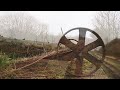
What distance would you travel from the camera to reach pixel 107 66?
22.5ft

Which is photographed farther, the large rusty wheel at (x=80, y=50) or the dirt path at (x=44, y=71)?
the large rusty wheel at (x=80, y=50)

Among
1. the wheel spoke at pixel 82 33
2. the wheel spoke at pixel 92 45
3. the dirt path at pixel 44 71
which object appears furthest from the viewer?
the wheel spoke at pixel 92 45

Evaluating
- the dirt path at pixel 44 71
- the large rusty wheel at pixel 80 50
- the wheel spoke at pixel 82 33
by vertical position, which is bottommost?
the dirt path at pixel 44 71

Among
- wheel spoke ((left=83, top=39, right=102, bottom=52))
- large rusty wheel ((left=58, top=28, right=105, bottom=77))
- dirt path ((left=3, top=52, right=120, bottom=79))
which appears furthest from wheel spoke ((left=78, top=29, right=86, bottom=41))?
dirt path ((left=3, top=52, right=120, bottom=79))

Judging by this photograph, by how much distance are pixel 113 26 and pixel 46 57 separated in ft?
29.9

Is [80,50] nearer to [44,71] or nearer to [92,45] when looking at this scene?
[92,45]

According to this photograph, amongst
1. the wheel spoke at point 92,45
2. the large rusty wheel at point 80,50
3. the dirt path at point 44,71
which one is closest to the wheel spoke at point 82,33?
the large rusty wheel at point 80,50

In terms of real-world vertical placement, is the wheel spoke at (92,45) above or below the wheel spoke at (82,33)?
below

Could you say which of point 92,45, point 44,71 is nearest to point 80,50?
point 92,45

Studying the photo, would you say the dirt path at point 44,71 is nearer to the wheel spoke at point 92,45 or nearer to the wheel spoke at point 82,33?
the wheel spoke at point 92,45

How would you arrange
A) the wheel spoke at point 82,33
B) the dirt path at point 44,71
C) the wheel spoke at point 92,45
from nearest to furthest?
the dirt path at point 44,71 → the wheel spoke at point 82,33 → the wheel spoke at point 92,45

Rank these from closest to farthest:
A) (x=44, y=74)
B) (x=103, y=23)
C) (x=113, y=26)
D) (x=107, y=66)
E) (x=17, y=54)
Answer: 1. (x=44, y=74)
2. (x=107, y=66)
3. (x=17, y=54)
4. (x=113, y=26)
5. (x=103, y=23)
